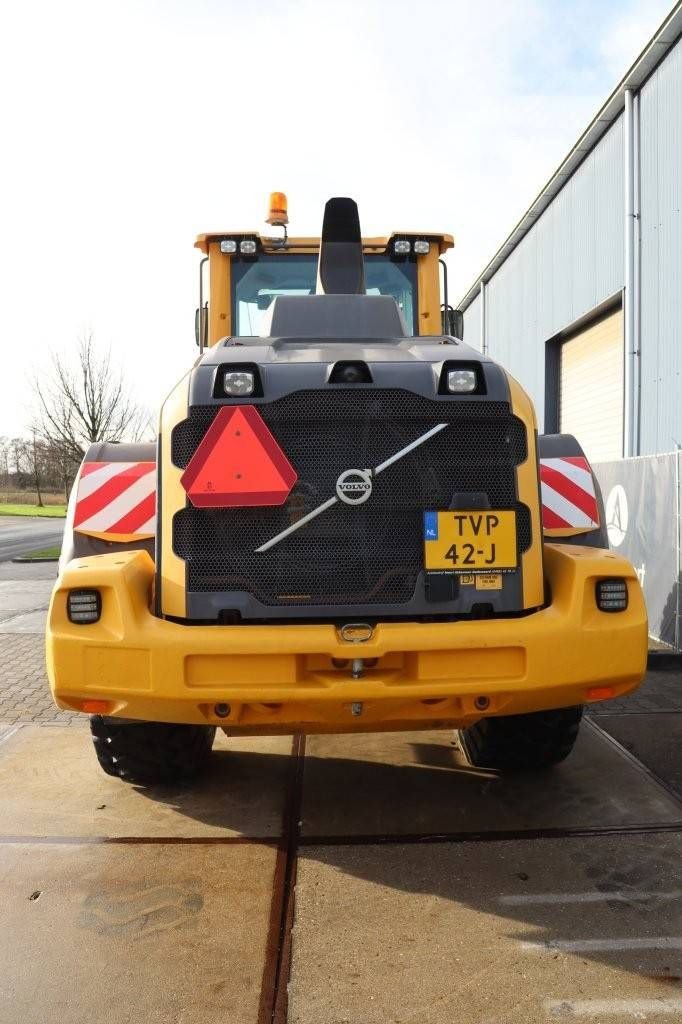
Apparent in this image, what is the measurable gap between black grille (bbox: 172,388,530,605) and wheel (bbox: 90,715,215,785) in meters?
1.01

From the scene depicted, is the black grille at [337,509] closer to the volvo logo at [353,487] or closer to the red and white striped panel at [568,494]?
the volvo logo at [353,487]

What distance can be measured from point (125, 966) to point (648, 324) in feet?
34.4

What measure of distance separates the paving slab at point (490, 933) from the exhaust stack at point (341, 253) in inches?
118

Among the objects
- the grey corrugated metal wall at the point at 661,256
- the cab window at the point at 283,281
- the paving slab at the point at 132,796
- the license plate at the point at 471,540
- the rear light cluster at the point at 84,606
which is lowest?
the paving slab at the point at 132,796

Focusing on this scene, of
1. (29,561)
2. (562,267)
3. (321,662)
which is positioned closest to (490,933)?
(321,662)

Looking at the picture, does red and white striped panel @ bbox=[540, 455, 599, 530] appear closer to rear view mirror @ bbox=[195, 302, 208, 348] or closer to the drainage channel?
the drainage channel

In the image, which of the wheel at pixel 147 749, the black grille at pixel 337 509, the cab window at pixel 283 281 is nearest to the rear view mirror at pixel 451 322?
the cab window at pixel 283 281

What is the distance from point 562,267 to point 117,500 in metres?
12.9

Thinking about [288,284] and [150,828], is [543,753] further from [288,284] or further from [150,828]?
[288,284]

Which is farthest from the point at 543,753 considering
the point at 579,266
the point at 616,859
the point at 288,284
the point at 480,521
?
the point at 579,266

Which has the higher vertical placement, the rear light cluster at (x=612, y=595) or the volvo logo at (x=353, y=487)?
the volvo logo at (x=353, y=487)

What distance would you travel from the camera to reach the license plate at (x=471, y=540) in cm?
291

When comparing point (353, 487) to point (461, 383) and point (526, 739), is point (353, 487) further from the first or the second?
point (526, 739)

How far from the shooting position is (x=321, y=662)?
2.86 m
